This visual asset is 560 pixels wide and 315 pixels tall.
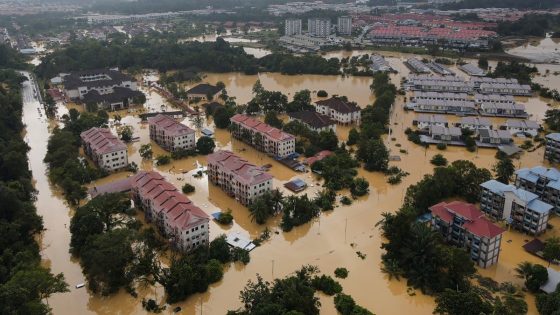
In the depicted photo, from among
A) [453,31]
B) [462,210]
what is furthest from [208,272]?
[453,31]

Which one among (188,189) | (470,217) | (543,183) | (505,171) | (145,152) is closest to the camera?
(470,217)

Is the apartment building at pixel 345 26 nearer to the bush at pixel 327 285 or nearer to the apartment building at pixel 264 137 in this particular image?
the apartment building at pixel 264 137

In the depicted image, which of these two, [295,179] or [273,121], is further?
[273,121]

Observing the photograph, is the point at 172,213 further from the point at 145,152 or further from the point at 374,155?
the point at 374,155

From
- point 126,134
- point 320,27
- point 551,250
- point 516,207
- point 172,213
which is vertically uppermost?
point 320,27

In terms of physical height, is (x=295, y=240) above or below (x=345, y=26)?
below

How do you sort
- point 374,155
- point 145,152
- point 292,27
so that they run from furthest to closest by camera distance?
point 292,27
point 145,152
point 374,155

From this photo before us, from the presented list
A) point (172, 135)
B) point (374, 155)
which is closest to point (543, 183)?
point (374, 155)

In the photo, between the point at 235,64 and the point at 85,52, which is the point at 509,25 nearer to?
the point at 235,64
